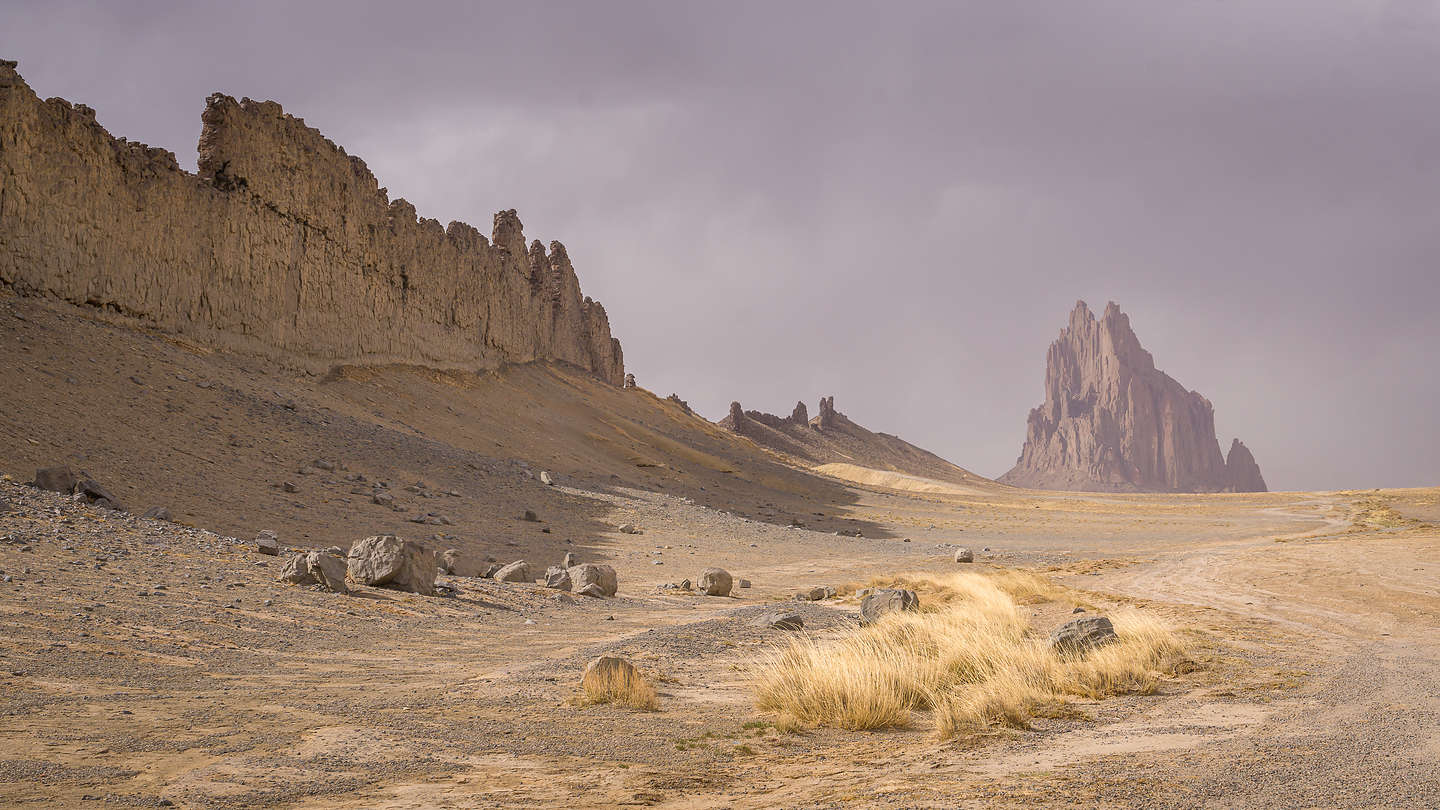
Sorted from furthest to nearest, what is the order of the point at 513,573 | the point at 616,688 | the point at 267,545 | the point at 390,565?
the point at 513,573
the point at 267,545
the point at 390,565
the point at 616,688

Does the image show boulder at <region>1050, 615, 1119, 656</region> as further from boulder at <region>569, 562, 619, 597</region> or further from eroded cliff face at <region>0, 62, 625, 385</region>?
eroded cliff face at <region>0, 62, 625, 385</region>

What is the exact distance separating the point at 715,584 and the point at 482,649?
812 cm

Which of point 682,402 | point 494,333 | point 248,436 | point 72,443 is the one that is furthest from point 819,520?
point 682,402

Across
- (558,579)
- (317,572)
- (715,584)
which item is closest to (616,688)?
(317,572)

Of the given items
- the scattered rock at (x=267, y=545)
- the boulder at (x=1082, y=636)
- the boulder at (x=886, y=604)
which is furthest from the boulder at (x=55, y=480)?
the boulder at (x=1082, y=636)

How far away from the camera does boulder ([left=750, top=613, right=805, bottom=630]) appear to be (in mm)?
12538

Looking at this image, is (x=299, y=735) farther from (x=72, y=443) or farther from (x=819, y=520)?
(x=819, y=520)

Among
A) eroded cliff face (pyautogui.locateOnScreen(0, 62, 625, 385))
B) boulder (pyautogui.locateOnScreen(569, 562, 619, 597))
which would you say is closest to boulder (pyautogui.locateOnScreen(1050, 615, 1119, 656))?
boulder (pyautogui.locateOnScreen(569, 562, 619, 597))

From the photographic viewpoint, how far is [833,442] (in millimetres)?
126562

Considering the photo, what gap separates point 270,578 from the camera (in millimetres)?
12727

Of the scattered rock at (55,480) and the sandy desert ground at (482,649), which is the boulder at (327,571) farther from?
the scattered rock at (55,480)

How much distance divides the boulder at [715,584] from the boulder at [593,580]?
89.7 inches

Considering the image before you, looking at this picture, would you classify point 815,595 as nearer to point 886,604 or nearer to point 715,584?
point 715,584

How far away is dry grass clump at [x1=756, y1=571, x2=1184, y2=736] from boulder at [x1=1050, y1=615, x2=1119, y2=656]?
0.13m
